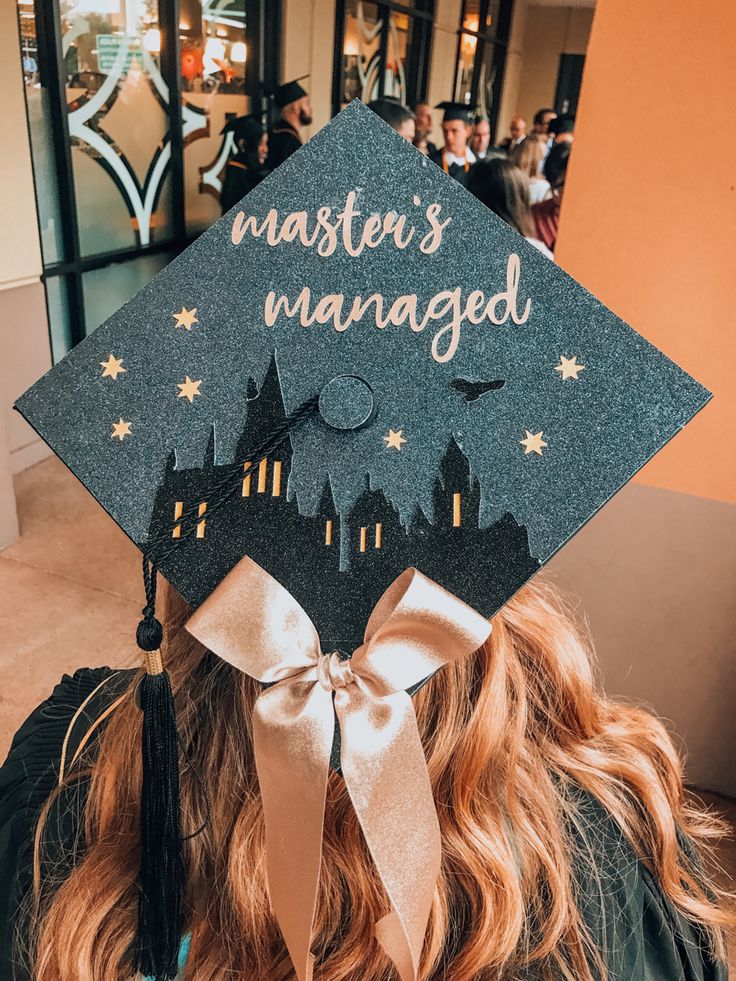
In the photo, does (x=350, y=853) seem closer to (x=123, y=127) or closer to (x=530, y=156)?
(x=123, y=127)

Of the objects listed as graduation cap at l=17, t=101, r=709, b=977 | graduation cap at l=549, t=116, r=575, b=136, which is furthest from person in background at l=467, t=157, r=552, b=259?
graduation cap at l=17, t=101, r=709, b=977

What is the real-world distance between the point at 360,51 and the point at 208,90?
247 centimetres

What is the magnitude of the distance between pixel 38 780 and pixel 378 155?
0.81m

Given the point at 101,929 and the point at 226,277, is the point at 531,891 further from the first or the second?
the point at 226,277

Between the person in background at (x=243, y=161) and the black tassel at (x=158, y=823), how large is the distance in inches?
168

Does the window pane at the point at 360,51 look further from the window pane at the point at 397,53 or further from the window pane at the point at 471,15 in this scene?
the window pane at the point at 471,15

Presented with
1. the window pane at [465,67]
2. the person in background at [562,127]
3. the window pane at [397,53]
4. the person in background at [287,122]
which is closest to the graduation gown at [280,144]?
the person in background at [287,122]

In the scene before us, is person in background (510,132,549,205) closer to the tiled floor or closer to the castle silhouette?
the tiled floor

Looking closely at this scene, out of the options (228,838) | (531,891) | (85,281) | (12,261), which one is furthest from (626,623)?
(85,281)

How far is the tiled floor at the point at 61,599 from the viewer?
2.26 m

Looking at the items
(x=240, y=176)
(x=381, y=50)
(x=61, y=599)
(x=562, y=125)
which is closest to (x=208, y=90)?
(x=240, y=176)

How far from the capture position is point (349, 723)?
58 cm

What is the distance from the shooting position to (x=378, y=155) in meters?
0.63

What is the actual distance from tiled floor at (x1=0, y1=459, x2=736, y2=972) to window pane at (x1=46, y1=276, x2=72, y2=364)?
785mm
